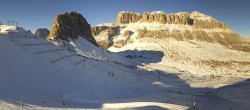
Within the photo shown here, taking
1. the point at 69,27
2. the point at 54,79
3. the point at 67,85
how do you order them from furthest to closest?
the point at 69,27, the point at 67,85, the point at 54,79

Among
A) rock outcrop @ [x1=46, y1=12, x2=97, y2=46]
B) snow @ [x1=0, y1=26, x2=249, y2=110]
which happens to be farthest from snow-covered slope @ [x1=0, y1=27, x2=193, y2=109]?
rock outcrop @ [x1=46, y1=12, x2=97, y2=46]

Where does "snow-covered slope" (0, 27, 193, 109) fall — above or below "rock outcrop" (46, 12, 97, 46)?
below

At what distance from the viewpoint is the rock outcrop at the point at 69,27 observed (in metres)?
84.1

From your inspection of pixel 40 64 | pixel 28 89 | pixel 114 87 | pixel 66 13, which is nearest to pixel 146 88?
pixel 114 87

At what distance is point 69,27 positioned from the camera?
9112 centimetres

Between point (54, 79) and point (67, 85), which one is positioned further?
point (67, 85)

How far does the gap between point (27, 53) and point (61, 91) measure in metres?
10.8

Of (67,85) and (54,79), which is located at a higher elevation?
(54,79)

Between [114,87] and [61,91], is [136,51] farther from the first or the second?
[61,91]

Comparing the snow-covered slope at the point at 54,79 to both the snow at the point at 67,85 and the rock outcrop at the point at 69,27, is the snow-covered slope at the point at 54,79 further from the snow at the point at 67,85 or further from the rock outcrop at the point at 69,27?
the rock outcrop at the point at 69,27

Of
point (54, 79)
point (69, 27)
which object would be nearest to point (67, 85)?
point (54, 79)

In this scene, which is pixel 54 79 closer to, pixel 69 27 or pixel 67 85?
pixel 67 85

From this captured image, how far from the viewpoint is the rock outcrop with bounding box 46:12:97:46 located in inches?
3312

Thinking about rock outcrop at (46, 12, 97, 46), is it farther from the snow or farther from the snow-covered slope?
the snow-covered slope
